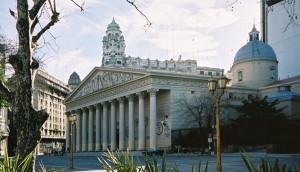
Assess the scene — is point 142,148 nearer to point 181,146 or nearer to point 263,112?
point 181,146

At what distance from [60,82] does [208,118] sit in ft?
299

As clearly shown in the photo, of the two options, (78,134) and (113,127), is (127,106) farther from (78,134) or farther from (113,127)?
(78,134)

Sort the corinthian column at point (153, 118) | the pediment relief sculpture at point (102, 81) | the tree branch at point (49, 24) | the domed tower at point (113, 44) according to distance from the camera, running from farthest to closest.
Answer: the domed tower at point (113, 44) < the pediment relief sculpture at point (102, 81) < the corinthian column at point (153, 118) < the tree branch at point (49, 24)

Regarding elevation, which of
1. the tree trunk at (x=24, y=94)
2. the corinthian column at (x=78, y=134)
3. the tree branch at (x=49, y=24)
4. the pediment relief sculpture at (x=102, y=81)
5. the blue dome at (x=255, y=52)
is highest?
the blue dome at (x=255, y=52)

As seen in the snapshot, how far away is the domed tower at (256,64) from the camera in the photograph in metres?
72.9

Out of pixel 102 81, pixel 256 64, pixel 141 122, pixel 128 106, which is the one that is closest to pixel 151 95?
pixel 141 122

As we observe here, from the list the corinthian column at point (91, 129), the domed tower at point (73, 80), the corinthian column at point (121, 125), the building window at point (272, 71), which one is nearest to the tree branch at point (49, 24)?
the corinthian column at point (121, 125)

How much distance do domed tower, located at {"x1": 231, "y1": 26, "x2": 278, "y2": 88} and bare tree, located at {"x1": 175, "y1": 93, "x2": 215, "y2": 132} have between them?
1236 cm

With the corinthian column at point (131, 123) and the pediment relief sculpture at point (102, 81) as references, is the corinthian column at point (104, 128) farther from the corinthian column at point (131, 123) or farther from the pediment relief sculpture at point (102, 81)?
the corinthian column at point (131, 123)

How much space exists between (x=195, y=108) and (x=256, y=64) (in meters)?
16.3

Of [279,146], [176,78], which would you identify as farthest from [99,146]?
[279,146]

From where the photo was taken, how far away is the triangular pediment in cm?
7014

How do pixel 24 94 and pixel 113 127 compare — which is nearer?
pixel 24 94

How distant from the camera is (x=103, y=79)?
7994cm
